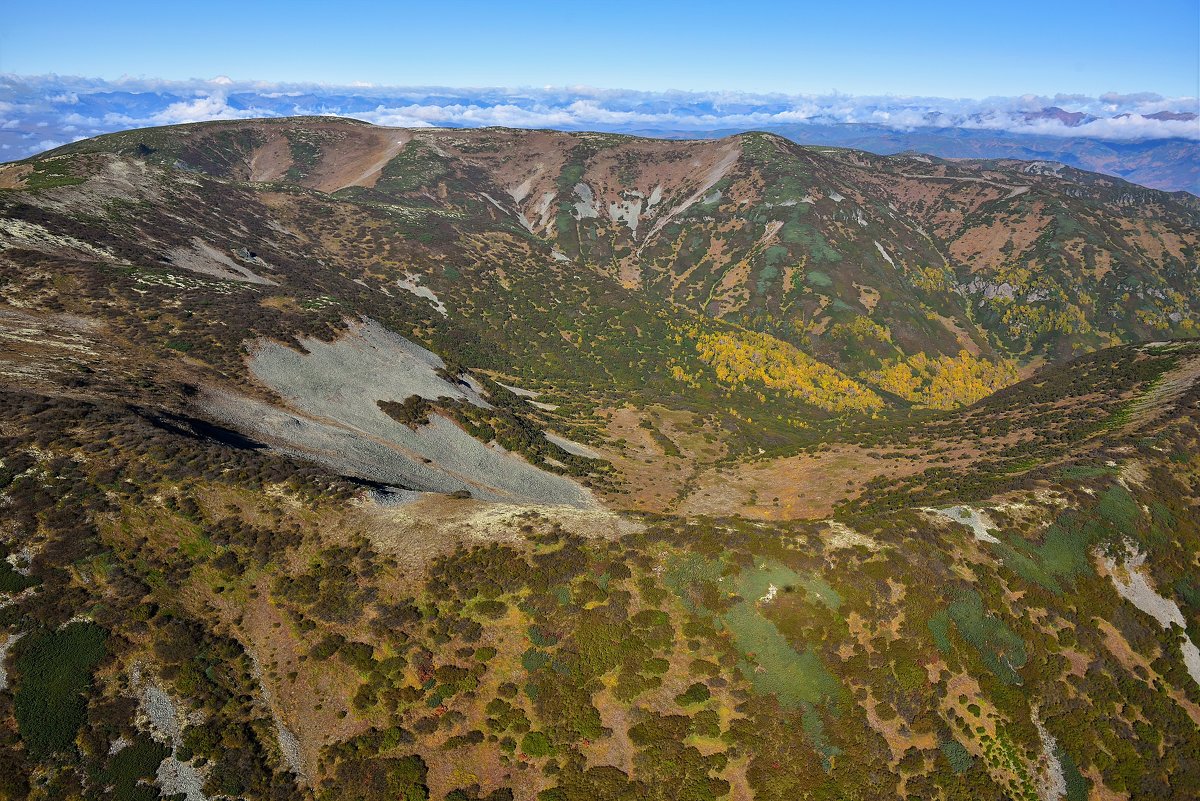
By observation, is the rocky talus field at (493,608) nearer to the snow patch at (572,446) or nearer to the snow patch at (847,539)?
the snow patch at (847,539)

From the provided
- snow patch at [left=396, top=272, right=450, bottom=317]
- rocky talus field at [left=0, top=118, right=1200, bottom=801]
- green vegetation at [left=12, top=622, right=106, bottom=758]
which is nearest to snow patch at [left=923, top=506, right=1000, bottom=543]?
rocky talus field at [left=0, top=118, right=1200, bottom=801]

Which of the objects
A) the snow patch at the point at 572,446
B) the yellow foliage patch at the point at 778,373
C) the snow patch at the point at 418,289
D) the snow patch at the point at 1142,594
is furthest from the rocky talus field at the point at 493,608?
the yellow foliage patch at the point at 778,373

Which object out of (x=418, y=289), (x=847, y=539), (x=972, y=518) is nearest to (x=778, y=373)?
(x=418, y=289)

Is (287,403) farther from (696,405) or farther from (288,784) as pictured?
(696,405)

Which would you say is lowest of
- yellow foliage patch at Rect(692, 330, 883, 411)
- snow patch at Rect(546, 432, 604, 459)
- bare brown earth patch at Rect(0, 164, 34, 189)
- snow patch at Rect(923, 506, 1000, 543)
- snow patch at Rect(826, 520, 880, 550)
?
yellow foliage patch at Rect(692, 330, 883, 411)

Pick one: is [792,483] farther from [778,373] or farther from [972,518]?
[778,373]

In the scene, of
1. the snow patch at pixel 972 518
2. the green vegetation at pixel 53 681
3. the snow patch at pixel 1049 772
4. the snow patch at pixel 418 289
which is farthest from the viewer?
the snow patch at pixel 418 289

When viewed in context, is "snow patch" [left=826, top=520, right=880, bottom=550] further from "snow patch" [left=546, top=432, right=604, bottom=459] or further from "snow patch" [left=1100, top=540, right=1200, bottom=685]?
"snow patch" [left=546, top=432, right=604, bottom=459]

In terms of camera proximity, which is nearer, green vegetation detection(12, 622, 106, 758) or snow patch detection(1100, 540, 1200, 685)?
green vegetation detection(12, 622, 106, 758)

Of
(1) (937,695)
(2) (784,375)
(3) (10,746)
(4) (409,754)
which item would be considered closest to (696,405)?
(2) (784,375)

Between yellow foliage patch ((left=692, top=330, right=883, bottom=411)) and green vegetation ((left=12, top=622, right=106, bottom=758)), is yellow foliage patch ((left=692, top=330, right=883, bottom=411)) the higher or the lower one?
the lower one

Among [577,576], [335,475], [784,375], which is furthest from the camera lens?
[784,375]
